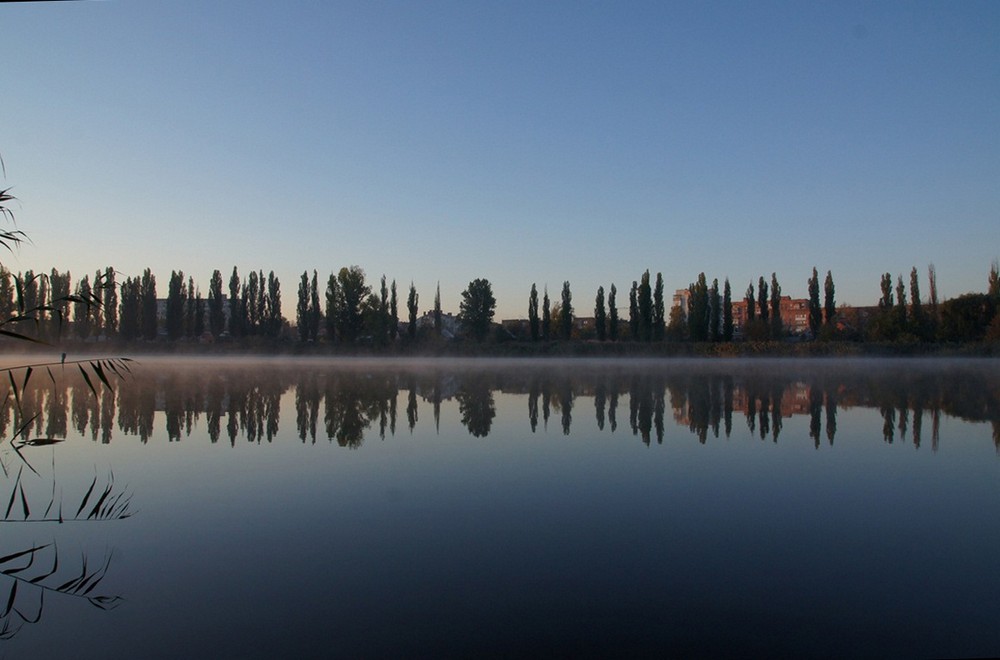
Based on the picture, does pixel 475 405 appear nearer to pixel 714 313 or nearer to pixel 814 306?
pixel 714 313

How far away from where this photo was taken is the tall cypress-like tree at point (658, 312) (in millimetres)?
47031

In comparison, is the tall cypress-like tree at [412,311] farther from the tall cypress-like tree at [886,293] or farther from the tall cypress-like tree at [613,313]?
the tall cypress-like tree at [886,293]

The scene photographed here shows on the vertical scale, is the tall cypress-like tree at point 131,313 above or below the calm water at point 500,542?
above

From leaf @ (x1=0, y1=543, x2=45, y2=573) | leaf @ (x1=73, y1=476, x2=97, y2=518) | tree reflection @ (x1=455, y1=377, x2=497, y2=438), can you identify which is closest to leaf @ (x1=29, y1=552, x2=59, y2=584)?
leaf @ (x1=0, y1=543, x2=45, y2=573)

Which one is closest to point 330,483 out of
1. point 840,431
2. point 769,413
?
point 840,431

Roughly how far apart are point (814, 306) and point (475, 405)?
40.4 m

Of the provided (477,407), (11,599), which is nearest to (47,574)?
(11,599)

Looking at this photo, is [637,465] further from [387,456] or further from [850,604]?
[850,604]

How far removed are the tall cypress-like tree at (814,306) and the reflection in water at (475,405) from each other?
1061 inches

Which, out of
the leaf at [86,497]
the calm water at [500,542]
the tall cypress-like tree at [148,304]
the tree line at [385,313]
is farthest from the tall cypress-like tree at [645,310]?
the leaf at [86,497]

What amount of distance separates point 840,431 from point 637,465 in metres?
4.60

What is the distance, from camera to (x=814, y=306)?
47.8 meters

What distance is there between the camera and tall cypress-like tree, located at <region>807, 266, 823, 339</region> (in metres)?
47.5

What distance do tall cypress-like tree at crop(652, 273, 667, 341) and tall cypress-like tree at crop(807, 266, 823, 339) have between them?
10.3m
